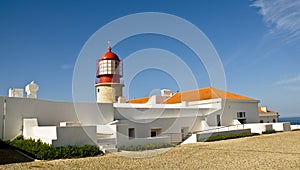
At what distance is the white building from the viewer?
13578 mm

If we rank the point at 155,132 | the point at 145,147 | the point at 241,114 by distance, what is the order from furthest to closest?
the point at 241,114 < the point at 155,132 < the point at 145,147

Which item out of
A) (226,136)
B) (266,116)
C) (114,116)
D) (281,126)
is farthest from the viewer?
(266,116)

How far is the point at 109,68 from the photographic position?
23953mm

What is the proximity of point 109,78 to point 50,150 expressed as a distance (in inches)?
515

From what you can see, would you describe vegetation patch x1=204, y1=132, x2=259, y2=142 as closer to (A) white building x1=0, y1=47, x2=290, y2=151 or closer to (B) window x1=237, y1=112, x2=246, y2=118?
(A) white building x1=0, y1=47, x2=290, y2=151

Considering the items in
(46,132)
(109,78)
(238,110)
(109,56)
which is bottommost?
(46,132)

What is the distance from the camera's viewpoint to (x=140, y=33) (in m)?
17.3

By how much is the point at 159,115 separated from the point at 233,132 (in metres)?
5.71

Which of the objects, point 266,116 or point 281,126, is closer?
point 281,126

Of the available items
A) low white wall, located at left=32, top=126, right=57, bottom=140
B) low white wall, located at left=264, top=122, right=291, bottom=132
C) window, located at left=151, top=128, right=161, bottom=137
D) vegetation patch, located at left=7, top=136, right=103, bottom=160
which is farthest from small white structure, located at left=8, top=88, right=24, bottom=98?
low white wall, located at left=264, top=122, right=291, bottom=132

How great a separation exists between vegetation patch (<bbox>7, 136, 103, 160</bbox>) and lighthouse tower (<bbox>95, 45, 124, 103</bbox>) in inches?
437

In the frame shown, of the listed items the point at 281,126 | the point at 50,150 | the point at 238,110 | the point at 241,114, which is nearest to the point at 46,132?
the point at 50,150

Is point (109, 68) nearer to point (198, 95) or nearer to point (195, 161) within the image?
point (198, 95)

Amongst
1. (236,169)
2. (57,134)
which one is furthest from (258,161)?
(57,134)
